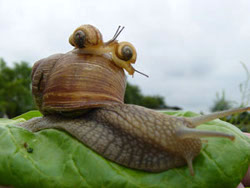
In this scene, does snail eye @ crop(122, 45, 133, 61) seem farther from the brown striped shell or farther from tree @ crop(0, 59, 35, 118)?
tree @ crop(0, 59, 35, 118)

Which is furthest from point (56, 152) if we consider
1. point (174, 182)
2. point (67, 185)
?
point (174, 182)

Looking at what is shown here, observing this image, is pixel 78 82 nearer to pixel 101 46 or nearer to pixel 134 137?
pixel 101 46

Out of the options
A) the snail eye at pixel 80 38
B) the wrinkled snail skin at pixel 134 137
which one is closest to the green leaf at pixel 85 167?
the wrinkled snail skin at pixel 134 137

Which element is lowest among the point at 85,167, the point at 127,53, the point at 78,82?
the point at 85,167

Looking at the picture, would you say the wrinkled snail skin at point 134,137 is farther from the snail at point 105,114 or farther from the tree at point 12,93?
the tree at point 12,93

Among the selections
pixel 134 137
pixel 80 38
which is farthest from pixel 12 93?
pixel 134 137

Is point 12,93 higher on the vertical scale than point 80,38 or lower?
lower

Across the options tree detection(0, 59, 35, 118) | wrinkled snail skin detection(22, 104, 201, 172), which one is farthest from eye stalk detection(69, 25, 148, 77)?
tree detection(0, 59, 35, 118)

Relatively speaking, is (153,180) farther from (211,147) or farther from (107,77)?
(107,77)

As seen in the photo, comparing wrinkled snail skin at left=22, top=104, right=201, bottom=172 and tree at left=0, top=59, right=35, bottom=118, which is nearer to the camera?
wrinkled snail skin at left=22, top=104, right=201, bottom=172
